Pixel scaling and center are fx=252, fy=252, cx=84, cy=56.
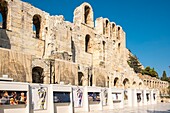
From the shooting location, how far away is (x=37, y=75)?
21.2 m

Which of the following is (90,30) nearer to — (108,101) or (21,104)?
(108,101)

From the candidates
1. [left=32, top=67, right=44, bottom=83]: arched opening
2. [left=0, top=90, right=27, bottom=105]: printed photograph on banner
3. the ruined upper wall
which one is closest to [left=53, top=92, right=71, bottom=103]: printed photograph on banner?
[left=0, top=90, right=27, bottom=105]: printed photograph on banner

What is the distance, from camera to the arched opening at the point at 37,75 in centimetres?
Result: 2075

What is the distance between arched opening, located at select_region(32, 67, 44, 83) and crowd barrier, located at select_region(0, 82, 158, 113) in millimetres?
5000

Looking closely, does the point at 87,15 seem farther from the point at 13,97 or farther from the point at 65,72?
the point at 13,97

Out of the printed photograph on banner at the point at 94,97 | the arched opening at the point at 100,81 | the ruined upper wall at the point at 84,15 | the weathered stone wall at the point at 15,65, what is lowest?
the printed photograph on banner at the point at 94,97

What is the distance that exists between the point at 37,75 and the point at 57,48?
412cm

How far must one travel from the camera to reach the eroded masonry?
19188 mm

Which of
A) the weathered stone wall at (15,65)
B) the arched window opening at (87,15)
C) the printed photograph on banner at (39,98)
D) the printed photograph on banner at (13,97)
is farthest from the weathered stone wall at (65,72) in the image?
the arched window opening at (87,15)

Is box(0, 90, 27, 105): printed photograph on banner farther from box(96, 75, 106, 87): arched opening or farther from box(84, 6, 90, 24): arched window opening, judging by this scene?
box(84, 6, 90, 24): arched window opening

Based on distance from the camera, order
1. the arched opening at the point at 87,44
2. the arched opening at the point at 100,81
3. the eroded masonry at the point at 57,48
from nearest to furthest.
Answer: the eroded masonry at the point at 57,48 → the arched opening at the point at 100,81 → the arched opening at the point at 87,44

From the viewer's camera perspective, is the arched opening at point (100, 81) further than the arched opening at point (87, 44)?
No

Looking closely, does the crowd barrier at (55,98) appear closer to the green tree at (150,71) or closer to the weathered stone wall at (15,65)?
the weathered stone wall at (15,65)

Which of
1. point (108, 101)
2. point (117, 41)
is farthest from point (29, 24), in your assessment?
point (117, 41)
